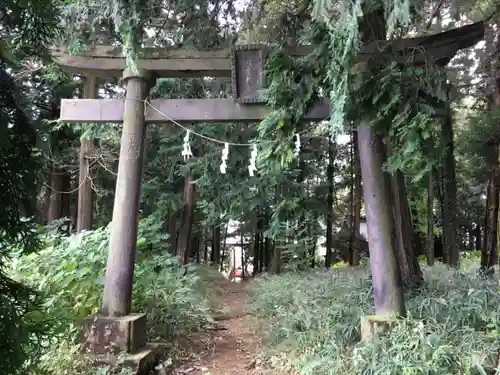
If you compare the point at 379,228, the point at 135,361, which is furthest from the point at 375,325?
the point at 135,361

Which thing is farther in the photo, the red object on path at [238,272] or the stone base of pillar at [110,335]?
the red object on path at [238,272]

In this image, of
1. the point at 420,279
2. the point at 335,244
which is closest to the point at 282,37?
the point at 420,279

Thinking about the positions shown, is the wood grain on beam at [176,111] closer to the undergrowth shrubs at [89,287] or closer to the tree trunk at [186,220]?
the undergrowth shrubs at [89,287]

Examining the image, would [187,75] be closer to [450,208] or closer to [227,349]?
[227,349]

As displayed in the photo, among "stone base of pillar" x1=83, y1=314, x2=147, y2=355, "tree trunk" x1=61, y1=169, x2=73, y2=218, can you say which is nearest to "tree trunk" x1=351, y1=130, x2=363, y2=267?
"tree trunk" x1=61, y1=169, x2=73, y2=218

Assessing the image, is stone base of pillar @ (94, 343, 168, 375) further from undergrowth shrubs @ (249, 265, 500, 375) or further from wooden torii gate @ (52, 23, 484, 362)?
undergrowth shrubs @ (249, 265, 500, 375)

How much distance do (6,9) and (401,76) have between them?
3.11m

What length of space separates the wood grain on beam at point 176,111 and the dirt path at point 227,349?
10.2 feet

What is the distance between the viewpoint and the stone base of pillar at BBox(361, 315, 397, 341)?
406 cm

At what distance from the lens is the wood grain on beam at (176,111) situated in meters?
5.52

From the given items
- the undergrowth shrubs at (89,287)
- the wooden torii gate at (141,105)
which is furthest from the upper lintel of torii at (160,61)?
the undergrowth shrubs at (89,287)

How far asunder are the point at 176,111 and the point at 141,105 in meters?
0.46

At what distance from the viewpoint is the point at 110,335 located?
4621 mm

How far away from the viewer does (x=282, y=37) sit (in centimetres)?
541
